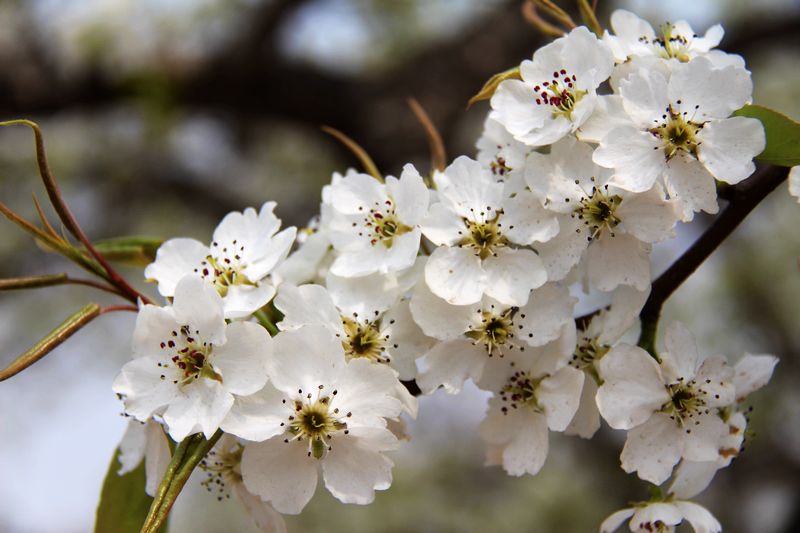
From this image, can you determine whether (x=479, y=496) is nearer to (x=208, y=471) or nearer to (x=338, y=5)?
(x=338, y=5)

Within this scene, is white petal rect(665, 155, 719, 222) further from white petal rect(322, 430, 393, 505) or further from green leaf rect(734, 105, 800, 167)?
white petal rect(322, 430, 393, 505)

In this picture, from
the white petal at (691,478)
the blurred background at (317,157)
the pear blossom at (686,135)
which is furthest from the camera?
the blurred background at (317,157)

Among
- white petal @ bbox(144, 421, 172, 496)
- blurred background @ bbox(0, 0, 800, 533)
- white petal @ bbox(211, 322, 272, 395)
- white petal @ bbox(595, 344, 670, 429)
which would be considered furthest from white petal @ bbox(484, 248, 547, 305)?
blurred background @ bbox(0, 0, 800, 533)

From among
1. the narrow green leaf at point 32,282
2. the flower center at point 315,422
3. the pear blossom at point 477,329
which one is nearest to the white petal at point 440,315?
the pear blossom at point 477,329

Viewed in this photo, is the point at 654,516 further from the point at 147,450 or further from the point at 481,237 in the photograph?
the point at 147,450

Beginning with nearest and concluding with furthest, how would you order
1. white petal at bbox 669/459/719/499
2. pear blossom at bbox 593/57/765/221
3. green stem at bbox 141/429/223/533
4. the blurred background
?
green stem at bbox 141/429/223/533 → pear blossom at bbox 593/57/765/221 → white petal at bbox 669/459/719/499 → the blurred background

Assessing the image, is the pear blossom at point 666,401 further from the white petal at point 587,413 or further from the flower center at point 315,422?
the flower center at point 315,422

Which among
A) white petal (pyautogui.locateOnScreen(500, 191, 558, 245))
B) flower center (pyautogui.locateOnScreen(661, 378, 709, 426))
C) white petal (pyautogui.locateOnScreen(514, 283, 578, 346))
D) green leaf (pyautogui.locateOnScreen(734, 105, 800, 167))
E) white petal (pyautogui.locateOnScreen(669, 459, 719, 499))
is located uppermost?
white petal (pyautogui.locateOnScreen(500, 191, 558, 245))
